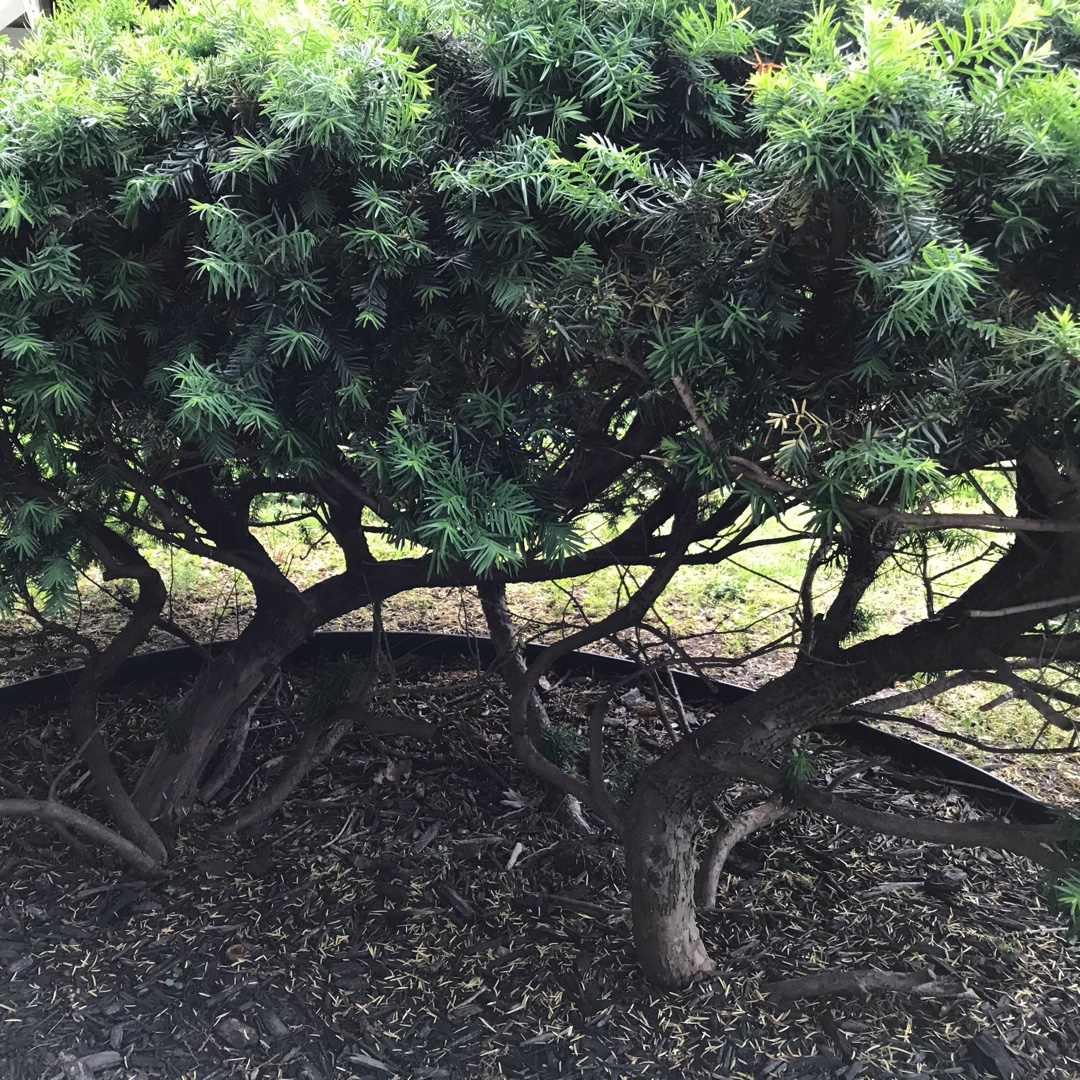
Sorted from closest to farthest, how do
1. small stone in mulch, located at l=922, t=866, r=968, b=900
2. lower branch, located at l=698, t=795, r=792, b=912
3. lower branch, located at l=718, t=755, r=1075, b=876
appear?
lower branch, located at l=718, t=755, r=1075, b=876 < lower branch, located at l=698, t=795, r=792, b=912 < small stone in mulch, located at l=922, t=866, r=968, b=900

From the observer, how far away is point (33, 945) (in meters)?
2.80

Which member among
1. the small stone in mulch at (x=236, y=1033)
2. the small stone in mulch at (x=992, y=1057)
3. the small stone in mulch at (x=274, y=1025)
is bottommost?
the small stone in mulch at (x=236, y=1033)

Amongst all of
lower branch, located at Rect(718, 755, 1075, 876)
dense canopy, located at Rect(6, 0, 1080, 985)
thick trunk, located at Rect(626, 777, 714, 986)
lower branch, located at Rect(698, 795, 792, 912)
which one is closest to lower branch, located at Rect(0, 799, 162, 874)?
dense canopy, located at Rect(6, 0, 1080, 985)

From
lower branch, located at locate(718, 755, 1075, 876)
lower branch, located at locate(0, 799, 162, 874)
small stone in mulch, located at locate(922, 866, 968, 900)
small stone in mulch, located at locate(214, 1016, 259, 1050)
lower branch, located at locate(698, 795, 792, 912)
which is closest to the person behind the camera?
lower branch, located at locate(718, 755, 1075, 876)

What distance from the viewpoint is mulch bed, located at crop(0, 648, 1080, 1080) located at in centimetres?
245

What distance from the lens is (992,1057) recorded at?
240cm

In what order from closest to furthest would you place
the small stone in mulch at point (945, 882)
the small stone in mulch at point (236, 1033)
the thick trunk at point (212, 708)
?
the small stone in mulch at point (236, 1033), the small stone in mulch at point (945, 882), the thick trunk at point (212, 708)

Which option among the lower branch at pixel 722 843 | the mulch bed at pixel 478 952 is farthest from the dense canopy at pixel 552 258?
the mulch bed at pixel 478 952

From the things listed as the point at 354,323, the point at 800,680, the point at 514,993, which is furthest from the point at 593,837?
the point at 354,323

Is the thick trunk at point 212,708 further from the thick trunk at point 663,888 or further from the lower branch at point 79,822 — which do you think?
the thick trunk at point 663,888

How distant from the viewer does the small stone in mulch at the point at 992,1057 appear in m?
2.38

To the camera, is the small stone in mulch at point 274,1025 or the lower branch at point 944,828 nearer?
the lower branch at point 944,828

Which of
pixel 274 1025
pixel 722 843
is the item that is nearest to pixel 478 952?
pixel 274 1025

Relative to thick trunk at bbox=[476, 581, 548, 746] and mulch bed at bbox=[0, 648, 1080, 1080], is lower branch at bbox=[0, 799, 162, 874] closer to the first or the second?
mulch bed at bbox=[0, 648, 1080, 1080]
